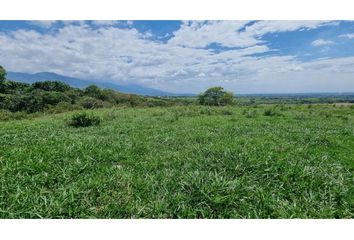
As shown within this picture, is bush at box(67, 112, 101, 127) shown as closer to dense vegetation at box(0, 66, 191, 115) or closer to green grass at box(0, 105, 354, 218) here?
green grass at box(0, 105, 354, 218)

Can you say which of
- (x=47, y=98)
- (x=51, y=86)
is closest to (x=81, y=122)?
(x=47, y=98)

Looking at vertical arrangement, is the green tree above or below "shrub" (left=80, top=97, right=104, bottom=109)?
above

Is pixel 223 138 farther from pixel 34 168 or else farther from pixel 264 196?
pixel 34 168

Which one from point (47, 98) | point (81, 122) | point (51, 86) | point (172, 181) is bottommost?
point (172, 181)

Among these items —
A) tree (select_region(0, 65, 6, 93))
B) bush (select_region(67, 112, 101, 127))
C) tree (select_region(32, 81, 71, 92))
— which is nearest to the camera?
bush (select_region(67, 112, 101, 127))

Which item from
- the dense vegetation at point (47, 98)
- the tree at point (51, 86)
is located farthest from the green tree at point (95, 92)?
the tree at point (51, 86)

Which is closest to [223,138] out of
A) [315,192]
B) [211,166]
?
[211,166]

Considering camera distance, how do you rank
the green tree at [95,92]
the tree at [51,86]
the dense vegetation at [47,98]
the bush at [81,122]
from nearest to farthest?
the bush at [81,122] → the dense vegetation at [47,98] → the tree at [51,86] → the green tree at [95,92]

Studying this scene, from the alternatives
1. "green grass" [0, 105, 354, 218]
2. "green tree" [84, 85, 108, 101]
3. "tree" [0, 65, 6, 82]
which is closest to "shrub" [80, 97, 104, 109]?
"green tree" [84, 85, 108, 101]

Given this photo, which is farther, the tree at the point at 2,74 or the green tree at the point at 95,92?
the green tree at the point at 95,92

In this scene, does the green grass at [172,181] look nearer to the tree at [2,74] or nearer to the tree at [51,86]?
the tree at [2,74]

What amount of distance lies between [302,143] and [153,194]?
238 inches

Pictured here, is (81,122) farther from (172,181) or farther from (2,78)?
(2,78)

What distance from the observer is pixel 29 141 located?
763 centimetres
